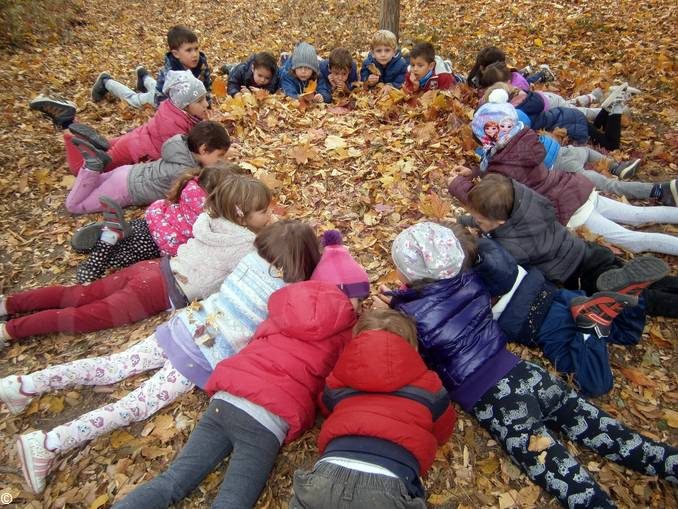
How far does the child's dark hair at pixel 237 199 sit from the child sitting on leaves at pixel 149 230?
0.34 m

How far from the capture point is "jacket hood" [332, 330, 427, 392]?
2381 mm

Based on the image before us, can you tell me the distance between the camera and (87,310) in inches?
143

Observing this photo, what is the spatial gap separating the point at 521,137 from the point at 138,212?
4.27 meters

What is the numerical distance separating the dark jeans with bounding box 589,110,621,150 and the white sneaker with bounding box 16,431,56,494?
6.64 m

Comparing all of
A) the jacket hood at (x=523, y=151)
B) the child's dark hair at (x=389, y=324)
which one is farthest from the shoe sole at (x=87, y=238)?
the jacket hood at (x=523, y=151)

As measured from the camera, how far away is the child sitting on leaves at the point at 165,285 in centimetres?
363

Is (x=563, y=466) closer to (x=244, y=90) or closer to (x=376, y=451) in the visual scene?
(x=376, y=451)

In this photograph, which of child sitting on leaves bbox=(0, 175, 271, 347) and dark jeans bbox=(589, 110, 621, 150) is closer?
child sitting on leaves bbox=(0, 175, 271, 347)

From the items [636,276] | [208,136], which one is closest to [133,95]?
[208,136]

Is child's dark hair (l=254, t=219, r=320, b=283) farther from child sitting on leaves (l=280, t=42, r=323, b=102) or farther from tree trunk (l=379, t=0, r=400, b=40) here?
tree trunk (l=379, t=0, r=400, b=40)

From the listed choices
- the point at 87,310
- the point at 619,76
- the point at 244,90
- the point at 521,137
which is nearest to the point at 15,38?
the point at 244,90

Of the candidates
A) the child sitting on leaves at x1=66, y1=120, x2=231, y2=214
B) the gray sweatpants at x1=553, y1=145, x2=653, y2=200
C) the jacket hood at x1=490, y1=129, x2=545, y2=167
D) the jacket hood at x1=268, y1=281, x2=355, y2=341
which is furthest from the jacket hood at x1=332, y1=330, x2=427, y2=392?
the gray sweatpants at x1=553, y1=145, x2=653, y2=200

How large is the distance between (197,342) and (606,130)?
5.62 m

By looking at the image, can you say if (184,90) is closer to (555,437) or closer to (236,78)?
(236,78)
